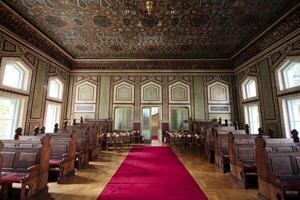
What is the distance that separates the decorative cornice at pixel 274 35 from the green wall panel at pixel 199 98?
2541mm

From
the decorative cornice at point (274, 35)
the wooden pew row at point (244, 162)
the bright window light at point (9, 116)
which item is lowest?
the wooden pew row at point (244, 162)

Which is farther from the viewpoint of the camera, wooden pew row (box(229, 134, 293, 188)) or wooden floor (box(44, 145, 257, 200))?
wooden pew row (box(229, 134, 293, 188))

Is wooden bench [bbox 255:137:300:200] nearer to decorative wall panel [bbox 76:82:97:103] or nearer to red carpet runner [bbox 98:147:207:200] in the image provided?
red carpet runner [bbox 98:147:207:200]

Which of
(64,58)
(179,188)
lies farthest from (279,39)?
(64,58)

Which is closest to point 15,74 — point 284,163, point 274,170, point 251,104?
point 274,170

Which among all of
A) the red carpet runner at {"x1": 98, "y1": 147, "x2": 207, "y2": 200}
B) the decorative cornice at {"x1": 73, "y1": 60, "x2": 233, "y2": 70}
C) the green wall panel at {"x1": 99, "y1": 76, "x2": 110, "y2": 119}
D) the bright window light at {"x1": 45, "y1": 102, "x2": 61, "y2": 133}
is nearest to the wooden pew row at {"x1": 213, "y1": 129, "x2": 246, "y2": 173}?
the red carpet runner at {"x1": 98, "y1": 147, "x2": 207, "y2": 200}

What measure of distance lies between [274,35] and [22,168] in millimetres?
8749

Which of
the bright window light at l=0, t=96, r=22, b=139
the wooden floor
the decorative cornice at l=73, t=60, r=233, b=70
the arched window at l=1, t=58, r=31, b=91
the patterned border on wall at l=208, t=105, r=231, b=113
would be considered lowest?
the wooden floor

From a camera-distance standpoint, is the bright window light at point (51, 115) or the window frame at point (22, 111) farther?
the bright window light at point (51, 115)

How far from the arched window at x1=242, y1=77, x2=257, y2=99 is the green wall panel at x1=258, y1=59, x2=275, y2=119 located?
0.69 metres

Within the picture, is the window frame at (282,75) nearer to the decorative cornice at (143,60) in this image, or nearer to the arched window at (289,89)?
the arched window at (289,89)

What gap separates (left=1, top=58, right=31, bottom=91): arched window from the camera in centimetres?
575

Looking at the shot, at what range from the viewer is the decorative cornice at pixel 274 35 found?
17.8 ft

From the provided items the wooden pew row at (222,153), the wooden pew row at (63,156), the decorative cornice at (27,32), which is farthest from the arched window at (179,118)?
the decorative cornice at (27,32)
